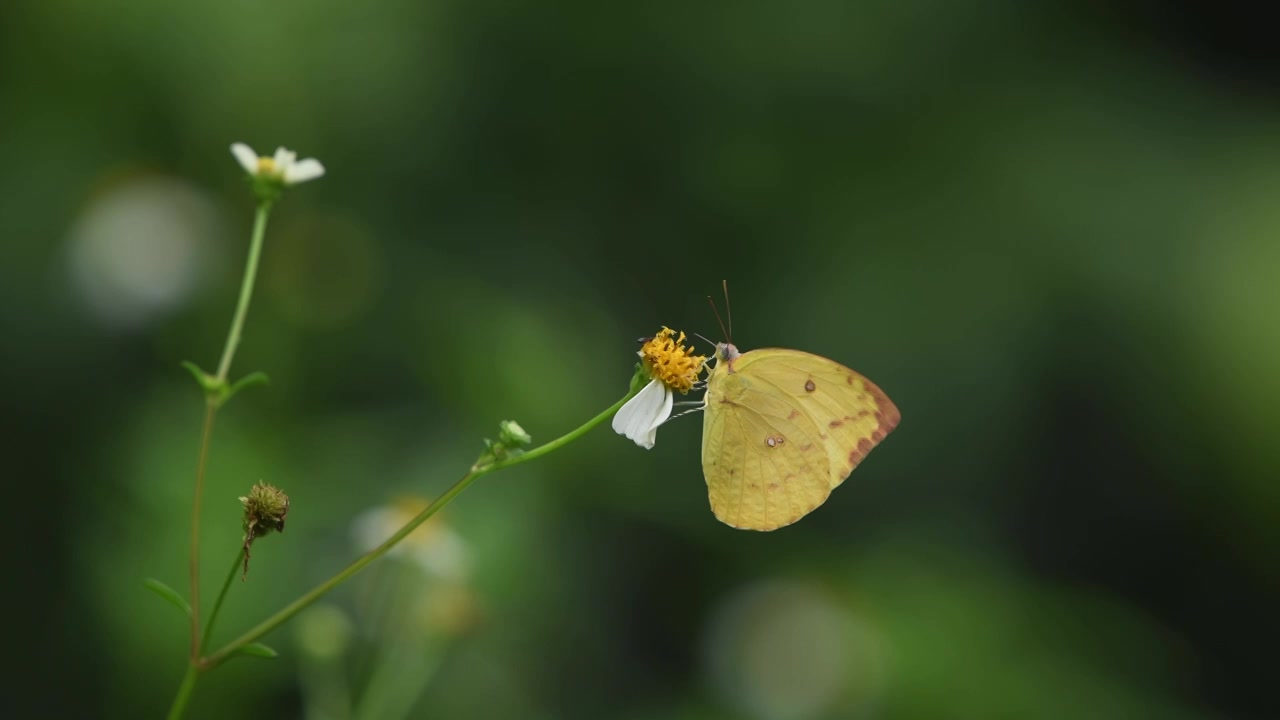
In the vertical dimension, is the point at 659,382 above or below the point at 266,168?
below

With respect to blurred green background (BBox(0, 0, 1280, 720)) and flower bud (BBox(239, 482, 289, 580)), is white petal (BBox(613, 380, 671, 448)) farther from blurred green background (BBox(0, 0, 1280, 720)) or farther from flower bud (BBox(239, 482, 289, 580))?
blurred green background (BBox(0, 0, 1280, 720))

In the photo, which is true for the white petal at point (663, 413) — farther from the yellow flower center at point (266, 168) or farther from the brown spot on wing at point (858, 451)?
the yellow flower center at point (266, 168)

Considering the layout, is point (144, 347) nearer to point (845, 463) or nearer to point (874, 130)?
point (845, 463)

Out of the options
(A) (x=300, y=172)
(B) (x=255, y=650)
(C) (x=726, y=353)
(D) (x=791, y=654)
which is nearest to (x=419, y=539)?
(C) (x=726, y=353)

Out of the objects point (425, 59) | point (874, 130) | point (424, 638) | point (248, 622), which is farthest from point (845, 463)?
point (874, 130)

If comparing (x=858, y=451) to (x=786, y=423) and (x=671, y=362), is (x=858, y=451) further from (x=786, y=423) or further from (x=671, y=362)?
(x=671, y=362)

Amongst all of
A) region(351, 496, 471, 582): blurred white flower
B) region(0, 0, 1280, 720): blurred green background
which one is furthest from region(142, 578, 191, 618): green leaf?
region(351, 496, 471, 582): blurred white flower

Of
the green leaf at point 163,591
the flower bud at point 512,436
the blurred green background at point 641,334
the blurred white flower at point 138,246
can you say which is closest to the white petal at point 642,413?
the flower bud at point 512,436
